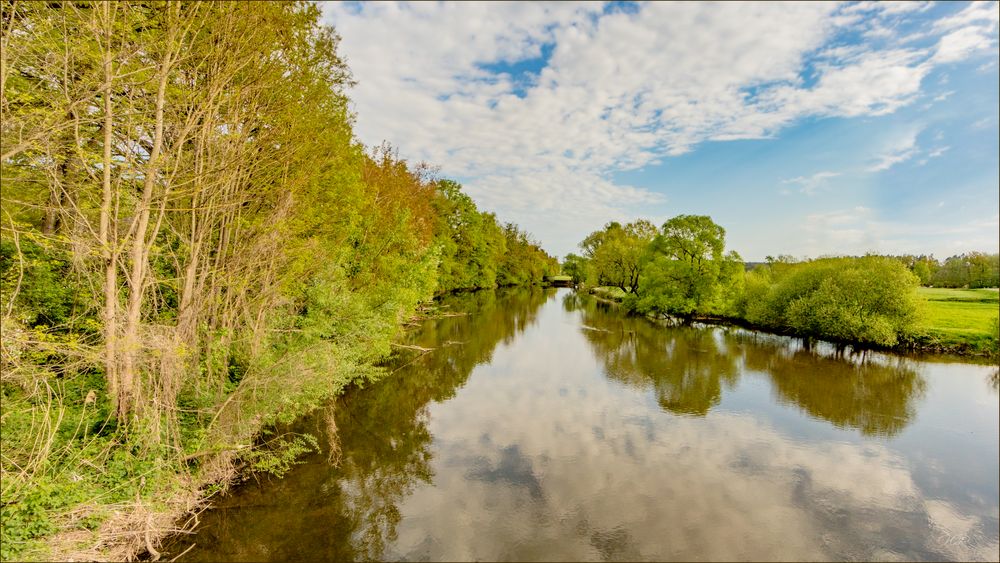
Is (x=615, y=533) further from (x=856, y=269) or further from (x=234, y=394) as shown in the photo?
(x=856, y=269)

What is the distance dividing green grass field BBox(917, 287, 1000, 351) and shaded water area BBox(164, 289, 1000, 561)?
14.3 feet

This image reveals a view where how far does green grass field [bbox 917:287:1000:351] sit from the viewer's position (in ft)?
83.1

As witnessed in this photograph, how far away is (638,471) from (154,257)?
14.1 m

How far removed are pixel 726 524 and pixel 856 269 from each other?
26867 millimetres

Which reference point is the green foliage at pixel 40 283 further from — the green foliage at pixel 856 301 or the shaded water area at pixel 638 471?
the green foliage at pixel 856 301

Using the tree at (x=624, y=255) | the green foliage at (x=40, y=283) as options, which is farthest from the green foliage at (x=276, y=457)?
the tree at (x=624, y=255)

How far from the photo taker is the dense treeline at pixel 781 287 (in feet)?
85.0

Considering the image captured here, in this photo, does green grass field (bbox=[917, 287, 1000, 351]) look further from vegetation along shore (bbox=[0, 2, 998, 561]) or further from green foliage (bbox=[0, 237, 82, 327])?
green foliage (bbox=[0, 237, 82, 327])

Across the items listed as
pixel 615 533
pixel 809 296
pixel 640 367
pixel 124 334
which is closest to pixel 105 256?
pixel 124 334

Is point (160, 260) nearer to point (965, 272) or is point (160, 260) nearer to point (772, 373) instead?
point (772, 373)

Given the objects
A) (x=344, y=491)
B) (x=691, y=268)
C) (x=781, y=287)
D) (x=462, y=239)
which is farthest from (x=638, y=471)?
(x=462, y=239)

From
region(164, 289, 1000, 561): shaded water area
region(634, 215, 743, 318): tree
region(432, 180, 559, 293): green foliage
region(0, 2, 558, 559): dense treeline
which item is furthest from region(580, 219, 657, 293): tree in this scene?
region(0, 2, 558, 559): dense treeline

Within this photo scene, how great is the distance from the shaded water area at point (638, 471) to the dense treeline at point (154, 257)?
190cm

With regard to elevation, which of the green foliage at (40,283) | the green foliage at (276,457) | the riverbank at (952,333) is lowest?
the green foliage at (276,457)
